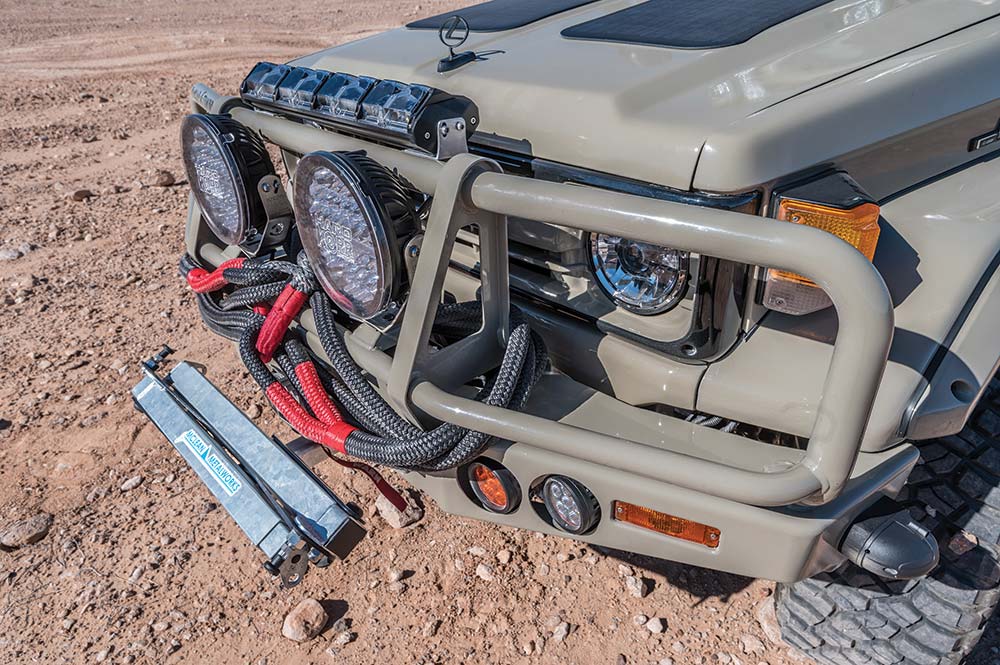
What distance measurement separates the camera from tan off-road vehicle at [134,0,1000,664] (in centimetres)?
160

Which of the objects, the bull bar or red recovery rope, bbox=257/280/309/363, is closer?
the bull bar

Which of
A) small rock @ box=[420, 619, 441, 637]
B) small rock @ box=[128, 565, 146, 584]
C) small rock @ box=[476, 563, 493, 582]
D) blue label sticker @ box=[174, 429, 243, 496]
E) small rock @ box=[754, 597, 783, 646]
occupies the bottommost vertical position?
small rock @ box=[754, 597, 783, 646]

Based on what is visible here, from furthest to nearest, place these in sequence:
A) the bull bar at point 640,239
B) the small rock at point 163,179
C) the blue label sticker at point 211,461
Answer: the small rock at point 163,179 < the blue label sticker at point 211,461 < the bull bar at point 640,239

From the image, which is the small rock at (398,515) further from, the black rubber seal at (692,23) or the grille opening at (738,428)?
the black rubber seal at (692,23)

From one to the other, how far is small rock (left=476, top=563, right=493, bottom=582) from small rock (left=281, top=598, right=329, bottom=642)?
48cm

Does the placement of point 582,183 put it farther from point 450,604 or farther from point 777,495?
point 450,604

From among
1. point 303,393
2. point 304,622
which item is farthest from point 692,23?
point 304,622

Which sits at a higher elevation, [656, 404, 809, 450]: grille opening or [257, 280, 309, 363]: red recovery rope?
[257, 280, 309, 363]: red recovery rope

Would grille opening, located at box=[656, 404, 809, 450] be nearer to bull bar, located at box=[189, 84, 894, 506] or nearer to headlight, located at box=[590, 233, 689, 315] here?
bull bar, located at box=[189, 84, 894, 506]

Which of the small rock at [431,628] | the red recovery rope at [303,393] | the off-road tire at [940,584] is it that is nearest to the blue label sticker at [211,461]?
the red recovery rope at [303,393]

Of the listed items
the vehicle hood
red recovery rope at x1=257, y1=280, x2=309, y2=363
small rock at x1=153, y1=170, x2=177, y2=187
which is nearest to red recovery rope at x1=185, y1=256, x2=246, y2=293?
red recovery rope at x1=257, y1=280, x2=309, y2=363

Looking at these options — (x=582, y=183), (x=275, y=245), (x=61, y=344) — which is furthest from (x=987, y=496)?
(x=61, y=344)

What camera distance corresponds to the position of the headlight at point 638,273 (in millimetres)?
1845

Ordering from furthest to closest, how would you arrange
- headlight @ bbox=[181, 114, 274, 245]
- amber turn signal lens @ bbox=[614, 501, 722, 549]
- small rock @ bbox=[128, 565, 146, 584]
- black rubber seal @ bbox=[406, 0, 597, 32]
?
Result: black rubber seal @ bbox=[406, 0, 597, 32] → small rock @ bbox=[128, 565, 146, 584] → headlight @ bbox=[181, 114, 274, 245] → amber turn signal lens @ bbox=[614, 501, 722, 549]
